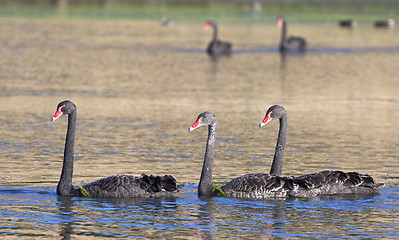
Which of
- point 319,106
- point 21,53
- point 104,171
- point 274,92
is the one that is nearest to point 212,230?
point 104,171

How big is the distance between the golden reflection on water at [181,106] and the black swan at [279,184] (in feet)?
3.10

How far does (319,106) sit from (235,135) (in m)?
4.23

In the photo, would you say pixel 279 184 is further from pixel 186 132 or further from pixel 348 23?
pixel 348 23

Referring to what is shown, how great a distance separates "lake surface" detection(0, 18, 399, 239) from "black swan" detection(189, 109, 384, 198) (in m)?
0.13

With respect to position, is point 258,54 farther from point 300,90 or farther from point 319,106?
point 319,106

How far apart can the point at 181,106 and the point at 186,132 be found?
3077 millimetres

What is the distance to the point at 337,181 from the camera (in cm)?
1060

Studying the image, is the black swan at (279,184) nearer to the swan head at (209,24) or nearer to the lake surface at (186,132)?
the lake surface at (186,132)

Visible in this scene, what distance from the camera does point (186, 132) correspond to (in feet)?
50.0

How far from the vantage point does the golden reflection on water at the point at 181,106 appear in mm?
12609

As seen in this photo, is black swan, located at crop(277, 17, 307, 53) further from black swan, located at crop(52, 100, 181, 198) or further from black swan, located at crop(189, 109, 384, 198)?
black swan, located at crop(52, 100, 181, 198)

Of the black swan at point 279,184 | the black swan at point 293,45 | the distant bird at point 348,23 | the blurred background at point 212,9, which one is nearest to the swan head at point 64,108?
the black swan at point 279,184

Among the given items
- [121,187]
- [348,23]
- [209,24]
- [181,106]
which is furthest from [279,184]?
[348,23]

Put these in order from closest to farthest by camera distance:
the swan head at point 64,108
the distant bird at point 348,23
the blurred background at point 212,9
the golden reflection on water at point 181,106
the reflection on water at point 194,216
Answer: the reflection on water at point 194,216 < the swan head at point 64,108 < the golden reflection on water at point 181,106 < the distant bird at point 348,23 < the blurred background at point 212,9
